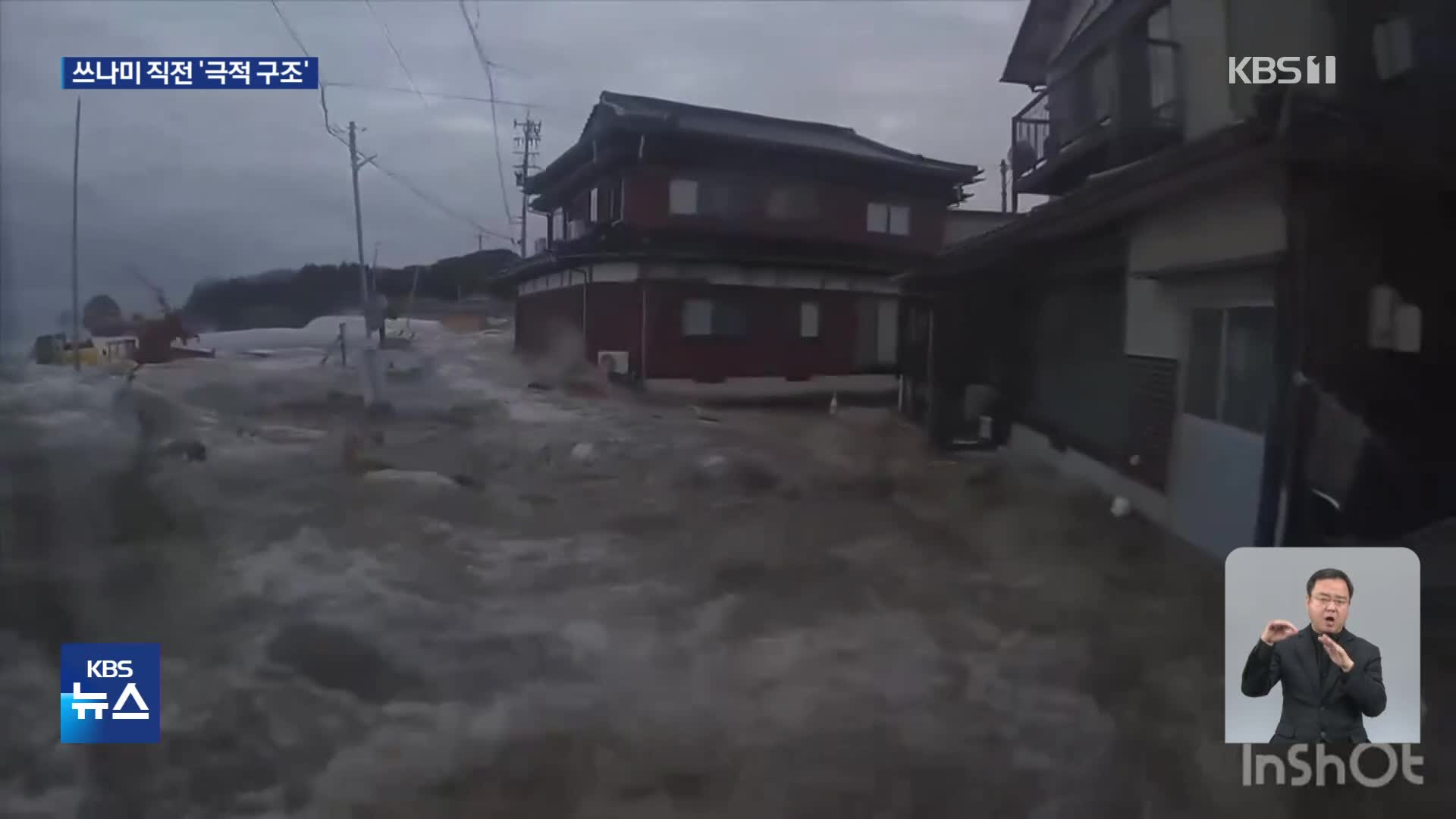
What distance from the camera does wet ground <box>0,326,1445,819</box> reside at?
178cm

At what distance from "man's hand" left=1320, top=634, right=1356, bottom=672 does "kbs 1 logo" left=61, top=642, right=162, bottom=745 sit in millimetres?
2535

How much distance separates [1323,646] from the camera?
1.79 meters

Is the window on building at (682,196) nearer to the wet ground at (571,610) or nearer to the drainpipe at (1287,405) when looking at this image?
the wet ground at (571,610)

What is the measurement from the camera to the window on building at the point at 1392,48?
5.56ft

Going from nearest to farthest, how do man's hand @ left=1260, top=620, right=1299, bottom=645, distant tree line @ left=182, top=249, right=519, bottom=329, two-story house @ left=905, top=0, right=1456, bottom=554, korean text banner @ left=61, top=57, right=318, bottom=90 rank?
two-story house @ left=905, top=0, right=1456, bottom=554, man's hand @ left=1260, top=620, right=1299, bottom=645, korean text banner @ left=61, top=57, right=318, bottom=90, distant tree line @ left=182, top=249, right=519, bottom=329

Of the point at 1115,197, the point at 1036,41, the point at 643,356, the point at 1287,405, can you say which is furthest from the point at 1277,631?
the point at 643,356

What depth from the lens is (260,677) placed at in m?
1.88

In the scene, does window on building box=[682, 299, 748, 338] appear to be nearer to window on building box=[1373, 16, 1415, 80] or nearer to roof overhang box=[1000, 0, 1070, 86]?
roof overhang box=[1000, 0, 1070, 86]

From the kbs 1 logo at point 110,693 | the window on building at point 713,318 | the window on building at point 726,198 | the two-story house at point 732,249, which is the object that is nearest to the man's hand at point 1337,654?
the two-story house at point 732,249

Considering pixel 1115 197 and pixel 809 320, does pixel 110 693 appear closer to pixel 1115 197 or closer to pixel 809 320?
pixel 809 320

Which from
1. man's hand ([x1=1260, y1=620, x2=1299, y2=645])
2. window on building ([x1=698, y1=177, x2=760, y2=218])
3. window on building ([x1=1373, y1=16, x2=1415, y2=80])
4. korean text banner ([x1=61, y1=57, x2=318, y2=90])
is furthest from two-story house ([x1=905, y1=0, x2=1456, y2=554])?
korean text banner ([x1=61, y1=57, x2=318, y2=90])

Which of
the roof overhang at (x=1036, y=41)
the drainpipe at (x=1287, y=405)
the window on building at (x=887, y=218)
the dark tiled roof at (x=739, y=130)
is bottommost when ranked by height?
the drainpipe at (x=1287, y=405)

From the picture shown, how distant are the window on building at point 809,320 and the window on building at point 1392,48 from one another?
1.27m

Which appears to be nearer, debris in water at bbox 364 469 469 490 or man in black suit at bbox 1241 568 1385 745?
man in black suit at bbox 1241 568 1385 745
